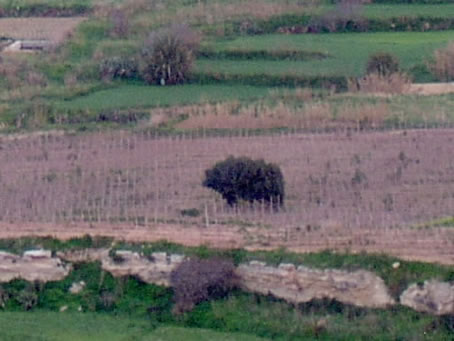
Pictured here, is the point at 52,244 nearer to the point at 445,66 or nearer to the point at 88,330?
the point at 88,330

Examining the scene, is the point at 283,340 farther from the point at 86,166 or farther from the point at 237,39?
the point at 237,39

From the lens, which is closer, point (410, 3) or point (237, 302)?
point (237, 302)

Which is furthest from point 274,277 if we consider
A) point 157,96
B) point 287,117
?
point 157,96

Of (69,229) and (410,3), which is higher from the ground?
(410,3)

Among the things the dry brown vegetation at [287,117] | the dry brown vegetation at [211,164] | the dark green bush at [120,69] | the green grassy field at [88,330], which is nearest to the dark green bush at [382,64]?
the dry brown vegetation at [287,117]

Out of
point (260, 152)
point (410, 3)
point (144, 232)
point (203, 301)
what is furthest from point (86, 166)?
point (410, 3)

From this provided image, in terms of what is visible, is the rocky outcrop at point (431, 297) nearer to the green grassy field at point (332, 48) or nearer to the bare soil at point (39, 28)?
the green grassy field at point (332, 48)
